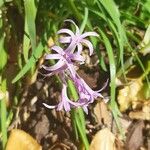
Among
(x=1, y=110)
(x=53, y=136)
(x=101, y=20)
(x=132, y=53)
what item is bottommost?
(x=53, y=136)

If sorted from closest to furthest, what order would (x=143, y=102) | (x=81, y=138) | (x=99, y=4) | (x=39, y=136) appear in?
1. (x=99, y=4)
2. (x=81, y=138)
3. (x=39, y=136)
4. (x=143, y=102)

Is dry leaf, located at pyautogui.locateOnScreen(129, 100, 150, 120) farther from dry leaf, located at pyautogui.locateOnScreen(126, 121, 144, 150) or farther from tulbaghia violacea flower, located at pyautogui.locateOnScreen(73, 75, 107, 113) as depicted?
tulbaghia violacea flower, located at pyautogui.locateOnScreen(73, 75, 107, 113)

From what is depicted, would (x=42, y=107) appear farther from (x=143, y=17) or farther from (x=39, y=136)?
(x=143, y=17)

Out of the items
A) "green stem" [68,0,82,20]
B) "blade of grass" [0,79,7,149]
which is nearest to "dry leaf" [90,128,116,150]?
"blade of grass" [0,79,7,149]

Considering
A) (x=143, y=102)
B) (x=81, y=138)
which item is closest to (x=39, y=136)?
(x=81, y=138)

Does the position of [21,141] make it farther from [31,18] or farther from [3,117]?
[31,18]

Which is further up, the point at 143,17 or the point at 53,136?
the point at 143,17

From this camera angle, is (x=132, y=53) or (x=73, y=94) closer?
(x=73, y=94)
